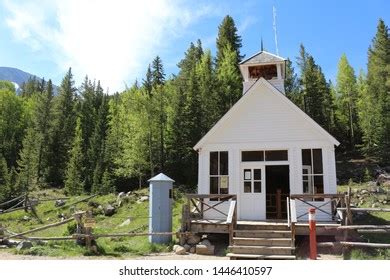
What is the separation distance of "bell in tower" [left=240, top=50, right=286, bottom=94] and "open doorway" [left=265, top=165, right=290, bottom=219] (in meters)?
3.87

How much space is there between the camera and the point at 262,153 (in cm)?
1694

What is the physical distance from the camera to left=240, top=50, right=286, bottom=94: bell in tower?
19375mm

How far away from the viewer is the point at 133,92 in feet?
136

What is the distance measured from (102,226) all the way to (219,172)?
8.57 m

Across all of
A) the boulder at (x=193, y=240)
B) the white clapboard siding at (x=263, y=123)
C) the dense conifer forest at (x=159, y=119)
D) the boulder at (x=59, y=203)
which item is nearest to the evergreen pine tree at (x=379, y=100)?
the dense conifer forest at (x=159, y=119)

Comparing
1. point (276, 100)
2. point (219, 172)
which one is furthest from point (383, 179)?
point (219, 172)

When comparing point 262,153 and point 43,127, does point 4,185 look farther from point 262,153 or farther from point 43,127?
point 262,153

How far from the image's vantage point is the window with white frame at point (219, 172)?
55.8ft

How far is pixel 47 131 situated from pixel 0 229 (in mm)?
38218

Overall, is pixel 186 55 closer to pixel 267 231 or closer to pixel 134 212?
pixel 134 212

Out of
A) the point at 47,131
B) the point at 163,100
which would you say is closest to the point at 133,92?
the point at 163,100

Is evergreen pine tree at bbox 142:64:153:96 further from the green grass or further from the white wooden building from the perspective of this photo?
the white wooden building

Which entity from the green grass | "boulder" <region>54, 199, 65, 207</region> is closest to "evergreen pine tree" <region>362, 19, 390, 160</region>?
the green grass

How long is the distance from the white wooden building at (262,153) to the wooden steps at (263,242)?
2.36 metres
